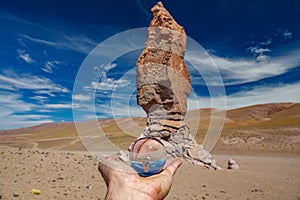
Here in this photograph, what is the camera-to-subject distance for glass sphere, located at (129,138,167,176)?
191cm

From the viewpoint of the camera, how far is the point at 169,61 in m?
13.4

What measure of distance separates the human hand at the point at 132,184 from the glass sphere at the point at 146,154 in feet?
0.37

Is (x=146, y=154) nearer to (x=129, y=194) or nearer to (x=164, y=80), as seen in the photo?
(x=129, y=194)

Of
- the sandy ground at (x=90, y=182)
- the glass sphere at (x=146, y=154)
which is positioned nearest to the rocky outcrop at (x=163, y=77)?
the sandy ground at (x=90, y=182)

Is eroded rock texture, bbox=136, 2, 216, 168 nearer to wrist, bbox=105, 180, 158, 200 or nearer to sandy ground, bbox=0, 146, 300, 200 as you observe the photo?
sandy ground, bbox=0, 146, 300, 200

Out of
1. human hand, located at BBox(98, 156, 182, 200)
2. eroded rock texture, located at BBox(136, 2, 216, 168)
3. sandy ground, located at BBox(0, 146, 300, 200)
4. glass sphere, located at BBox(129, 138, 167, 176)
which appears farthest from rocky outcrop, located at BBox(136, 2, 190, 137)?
glass sphere, located at BBox(129, 138, 167, 176)

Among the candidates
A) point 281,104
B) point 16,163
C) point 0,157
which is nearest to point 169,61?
point 16,163

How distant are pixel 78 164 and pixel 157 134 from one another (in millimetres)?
4488

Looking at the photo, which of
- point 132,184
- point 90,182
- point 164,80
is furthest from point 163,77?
point 132,184

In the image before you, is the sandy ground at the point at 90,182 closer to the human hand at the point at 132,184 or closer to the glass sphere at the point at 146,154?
the human hand at the point at 132,184

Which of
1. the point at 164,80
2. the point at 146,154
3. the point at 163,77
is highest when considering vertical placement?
the point at 163,77

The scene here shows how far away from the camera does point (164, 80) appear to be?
522 inches

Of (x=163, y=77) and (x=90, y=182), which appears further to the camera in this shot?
(x=163, y=77)

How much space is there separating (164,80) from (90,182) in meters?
6.27
